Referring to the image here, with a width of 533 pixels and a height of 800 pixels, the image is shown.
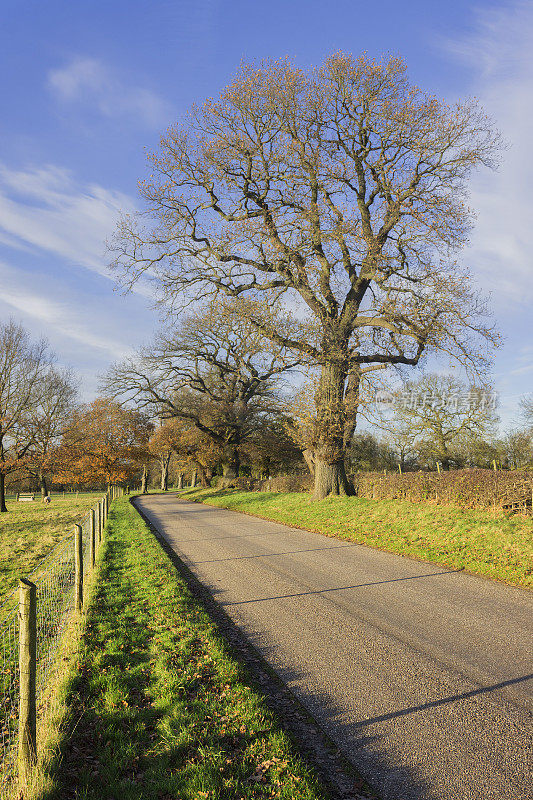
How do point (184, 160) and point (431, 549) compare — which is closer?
point (431, 549)

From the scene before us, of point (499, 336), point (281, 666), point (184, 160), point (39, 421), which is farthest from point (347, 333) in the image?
point (39, 421)

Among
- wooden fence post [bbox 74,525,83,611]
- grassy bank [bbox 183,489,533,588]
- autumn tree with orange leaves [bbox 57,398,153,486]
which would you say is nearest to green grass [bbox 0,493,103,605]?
wooden fence post [bbox 74,525,83,611]

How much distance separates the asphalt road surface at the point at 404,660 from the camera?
11.3ft

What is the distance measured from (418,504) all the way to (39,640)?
11935 mm

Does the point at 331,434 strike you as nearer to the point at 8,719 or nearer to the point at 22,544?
the point at 22,544

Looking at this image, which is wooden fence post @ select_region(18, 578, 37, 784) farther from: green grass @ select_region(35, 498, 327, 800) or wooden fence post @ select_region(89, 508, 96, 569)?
wooden fence post @ select_region(89, 508, 96, 569)

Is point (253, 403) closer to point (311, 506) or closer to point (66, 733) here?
point (311, 506)

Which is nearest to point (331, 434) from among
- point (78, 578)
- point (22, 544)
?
point (22, 544)

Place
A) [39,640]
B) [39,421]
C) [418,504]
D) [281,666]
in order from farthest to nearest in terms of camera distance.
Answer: [39,421], [418,504], [39,640], [281,666]

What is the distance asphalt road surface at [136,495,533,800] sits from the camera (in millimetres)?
3430

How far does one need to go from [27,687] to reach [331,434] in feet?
52.9

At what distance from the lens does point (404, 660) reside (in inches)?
204

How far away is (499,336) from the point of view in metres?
17.2

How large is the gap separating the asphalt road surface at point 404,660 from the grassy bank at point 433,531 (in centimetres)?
70
